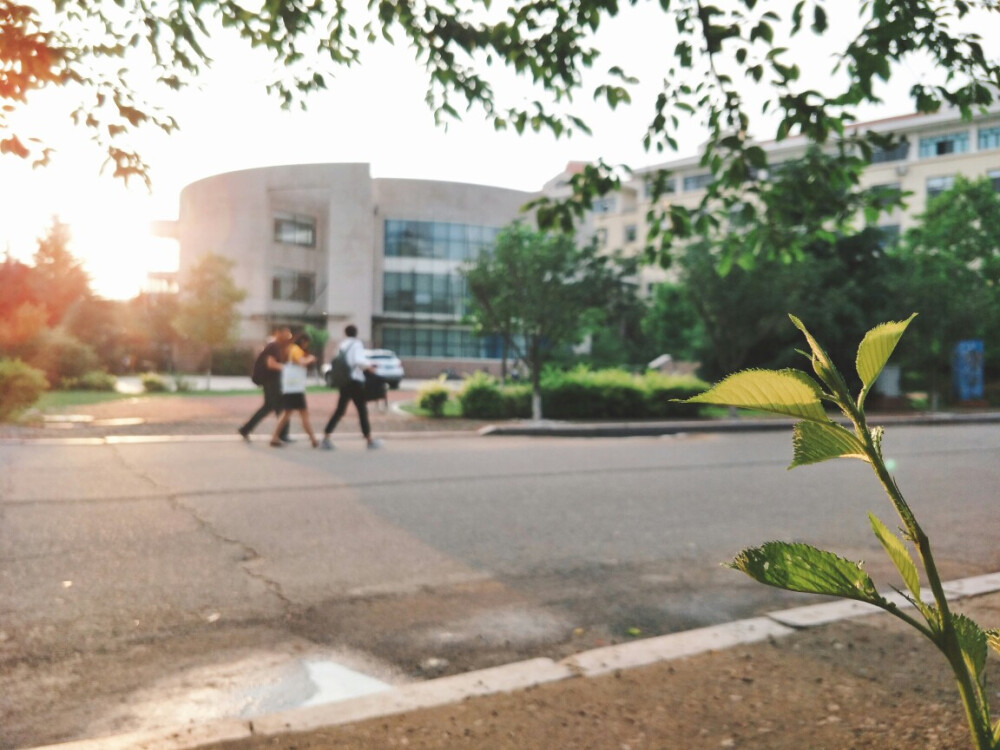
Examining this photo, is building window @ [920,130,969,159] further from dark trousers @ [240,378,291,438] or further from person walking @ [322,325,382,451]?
dark trousers @ [240,378,291,438]

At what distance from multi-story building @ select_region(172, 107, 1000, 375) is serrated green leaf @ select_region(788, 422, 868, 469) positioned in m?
53.6

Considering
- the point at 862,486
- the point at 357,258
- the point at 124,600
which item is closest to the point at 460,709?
the point at 124,600

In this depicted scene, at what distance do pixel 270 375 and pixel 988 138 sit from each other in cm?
5871

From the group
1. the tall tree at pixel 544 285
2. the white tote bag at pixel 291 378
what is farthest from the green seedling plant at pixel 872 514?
the tall tree at pixel 544 285

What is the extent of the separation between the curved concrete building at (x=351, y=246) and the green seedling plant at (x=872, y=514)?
5193cm

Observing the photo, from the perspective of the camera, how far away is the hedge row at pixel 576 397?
65.5 ft

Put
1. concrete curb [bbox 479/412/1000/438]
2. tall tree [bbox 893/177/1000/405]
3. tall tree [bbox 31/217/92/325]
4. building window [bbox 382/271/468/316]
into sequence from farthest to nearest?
building window [bbox 382/271/468/316] < tall tree [bbox 31/217/92/325] < tall tree [bbox 893/177/1000/405] < concrete curb [bbox 479/412/1000/438]

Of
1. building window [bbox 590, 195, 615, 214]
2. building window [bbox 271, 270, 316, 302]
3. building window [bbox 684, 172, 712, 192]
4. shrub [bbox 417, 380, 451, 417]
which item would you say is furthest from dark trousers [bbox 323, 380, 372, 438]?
building window [bbox 684, 172, 712, 192]

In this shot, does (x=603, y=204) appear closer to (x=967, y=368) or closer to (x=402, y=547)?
(x=402, y=547)

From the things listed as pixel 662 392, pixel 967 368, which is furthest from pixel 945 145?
pixel 662 392

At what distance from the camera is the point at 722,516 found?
7.43 meters

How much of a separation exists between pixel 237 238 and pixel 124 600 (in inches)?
2108

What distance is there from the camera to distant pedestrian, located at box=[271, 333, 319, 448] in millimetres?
12898

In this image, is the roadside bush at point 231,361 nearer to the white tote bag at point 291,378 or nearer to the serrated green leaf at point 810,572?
the white tote bag at point 291,378
